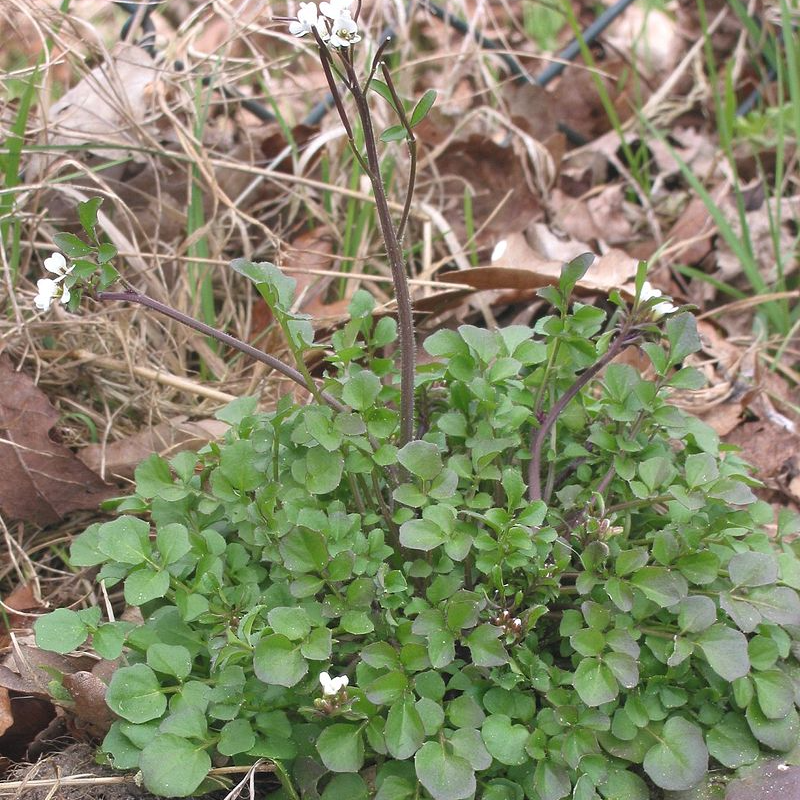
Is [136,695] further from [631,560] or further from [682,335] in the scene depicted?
[682,335]

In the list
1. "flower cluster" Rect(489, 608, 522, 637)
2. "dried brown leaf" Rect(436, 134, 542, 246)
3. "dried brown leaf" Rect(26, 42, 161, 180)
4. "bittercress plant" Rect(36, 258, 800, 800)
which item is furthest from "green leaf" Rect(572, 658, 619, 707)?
"dried brown leaf" Rect(26, 42, 161, 180)

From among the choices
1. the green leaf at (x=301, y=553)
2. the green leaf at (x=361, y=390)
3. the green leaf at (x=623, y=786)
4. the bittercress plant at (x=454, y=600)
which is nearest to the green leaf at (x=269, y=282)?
the bittercress plant at (x=454, y=600)

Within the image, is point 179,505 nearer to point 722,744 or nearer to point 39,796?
point 39,796

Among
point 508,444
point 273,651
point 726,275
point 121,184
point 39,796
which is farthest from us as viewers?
point 726,275

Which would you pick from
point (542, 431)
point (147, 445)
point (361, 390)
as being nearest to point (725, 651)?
point (542, 431)

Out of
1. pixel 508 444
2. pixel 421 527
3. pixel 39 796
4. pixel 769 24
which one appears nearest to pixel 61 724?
pixel 39 796

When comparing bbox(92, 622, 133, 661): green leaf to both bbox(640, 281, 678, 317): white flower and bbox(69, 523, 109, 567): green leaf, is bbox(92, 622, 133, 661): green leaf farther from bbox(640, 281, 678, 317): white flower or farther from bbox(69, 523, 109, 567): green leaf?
bbox(640, 281, 678, 317): white flower
